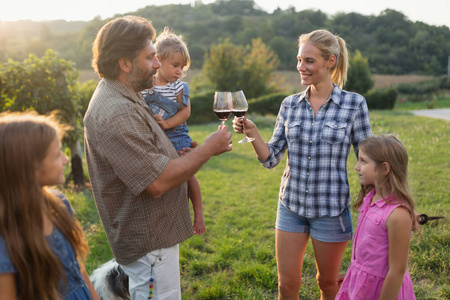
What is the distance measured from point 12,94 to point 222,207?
4.52m

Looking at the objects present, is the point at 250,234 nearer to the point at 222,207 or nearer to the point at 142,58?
the point at 222,207

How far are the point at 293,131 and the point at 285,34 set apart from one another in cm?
7361

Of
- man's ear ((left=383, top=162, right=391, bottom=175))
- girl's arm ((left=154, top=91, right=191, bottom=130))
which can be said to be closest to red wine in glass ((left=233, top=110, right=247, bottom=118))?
girl's arm ((left=154, top=91, right=191, bottom=130))

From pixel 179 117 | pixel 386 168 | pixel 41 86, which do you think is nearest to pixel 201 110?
pixel 41 86

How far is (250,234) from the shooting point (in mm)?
5379

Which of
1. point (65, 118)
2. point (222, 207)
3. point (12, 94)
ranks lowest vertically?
point (222, 207)

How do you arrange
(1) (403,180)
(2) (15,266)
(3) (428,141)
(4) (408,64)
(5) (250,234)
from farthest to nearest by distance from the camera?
(4) (408,64)
(3) (428,141)
(5) (250,234)
(1) (403,180)
(2) (15,266)

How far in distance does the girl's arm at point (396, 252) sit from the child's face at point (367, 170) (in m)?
0.29

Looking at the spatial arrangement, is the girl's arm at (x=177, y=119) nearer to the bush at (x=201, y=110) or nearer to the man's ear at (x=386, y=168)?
the man's ear at (x=386, y=168)

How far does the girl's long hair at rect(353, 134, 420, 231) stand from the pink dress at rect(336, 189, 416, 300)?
0.07m

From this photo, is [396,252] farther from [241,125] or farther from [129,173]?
[129,173]

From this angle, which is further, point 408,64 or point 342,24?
point 342,24

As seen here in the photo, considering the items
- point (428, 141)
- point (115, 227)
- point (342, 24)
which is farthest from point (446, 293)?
point (342, 24)

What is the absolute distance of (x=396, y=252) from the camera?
7.02 feet
